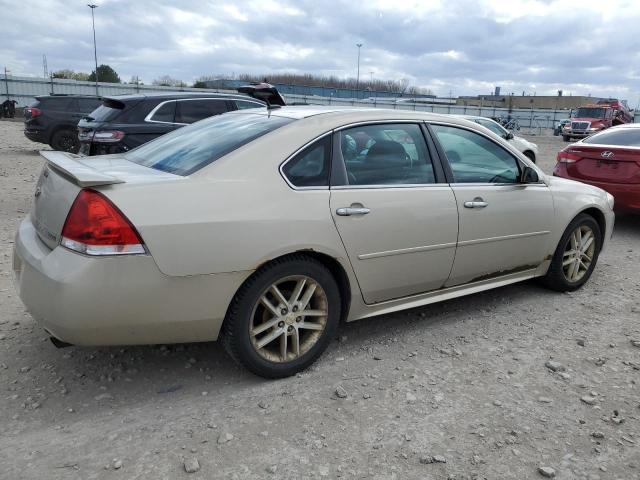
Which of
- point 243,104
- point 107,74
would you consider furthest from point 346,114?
point 107,74

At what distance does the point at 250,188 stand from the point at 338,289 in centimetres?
83

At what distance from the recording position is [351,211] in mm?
3168

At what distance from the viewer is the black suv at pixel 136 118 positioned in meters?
7.79

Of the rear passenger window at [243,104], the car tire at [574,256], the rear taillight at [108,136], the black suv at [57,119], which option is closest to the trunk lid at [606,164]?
the car tire at [574,256]

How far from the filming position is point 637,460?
99.1 inches

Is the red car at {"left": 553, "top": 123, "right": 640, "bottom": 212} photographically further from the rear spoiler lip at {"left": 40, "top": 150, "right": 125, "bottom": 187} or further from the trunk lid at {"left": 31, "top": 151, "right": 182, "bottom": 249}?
the rear spoiler lip at {"left": 40, "top": 150, "right": 125, "bottom": 187}

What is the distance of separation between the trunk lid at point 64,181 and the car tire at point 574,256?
3.29 metres

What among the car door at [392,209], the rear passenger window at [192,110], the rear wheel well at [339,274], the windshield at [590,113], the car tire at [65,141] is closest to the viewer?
the rear wheel well at [339,274]

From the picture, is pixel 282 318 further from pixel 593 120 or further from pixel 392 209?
pixel 593 120

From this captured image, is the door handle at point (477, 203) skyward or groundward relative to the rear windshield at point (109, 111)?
groundward

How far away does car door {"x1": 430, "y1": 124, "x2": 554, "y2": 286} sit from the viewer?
12.4ft

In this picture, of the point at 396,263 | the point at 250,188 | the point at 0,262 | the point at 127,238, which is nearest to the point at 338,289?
the point at 396,263

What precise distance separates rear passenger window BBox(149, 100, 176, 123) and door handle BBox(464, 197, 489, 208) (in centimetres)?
580

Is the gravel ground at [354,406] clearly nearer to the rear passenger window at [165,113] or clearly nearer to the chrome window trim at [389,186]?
the chrome window trim at [389,186]
